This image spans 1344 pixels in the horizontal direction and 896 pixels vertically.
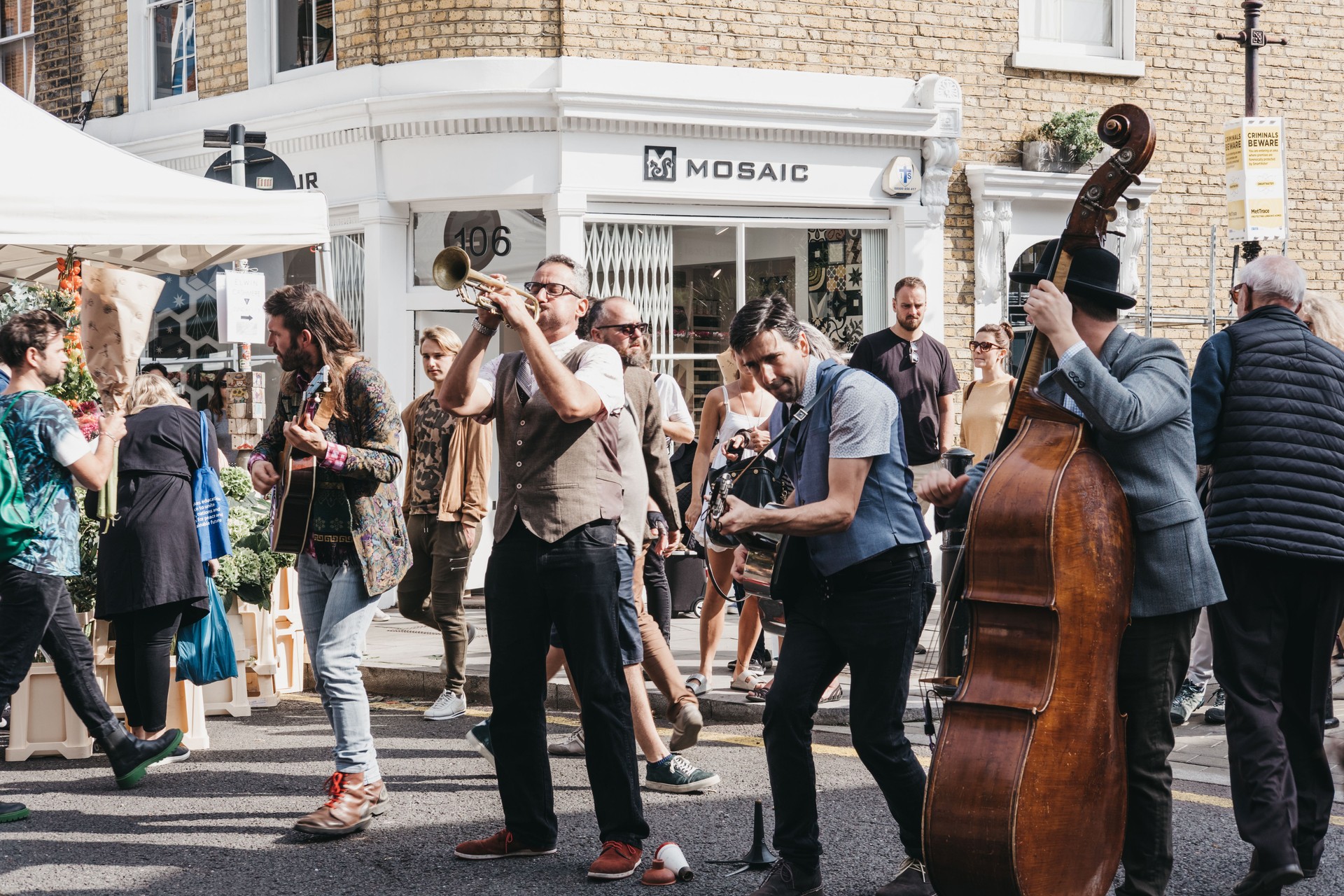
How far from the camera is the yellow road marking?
19.8 ft

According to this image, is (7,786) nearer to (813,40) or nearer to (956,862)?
(956,862)

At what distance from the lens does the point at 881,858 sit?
17.3 feet

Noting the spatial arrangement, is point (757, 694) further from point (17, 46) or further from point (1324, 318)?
point (17, 46)

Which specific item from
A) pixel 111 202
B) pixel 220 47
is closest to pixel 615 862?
pixel 111 202

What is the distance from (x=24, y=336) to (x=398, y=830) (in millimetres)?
2627

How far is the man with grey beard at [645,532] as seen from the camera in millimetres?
6211

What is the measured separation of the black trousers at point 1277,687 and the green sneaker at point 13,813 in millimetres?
4513

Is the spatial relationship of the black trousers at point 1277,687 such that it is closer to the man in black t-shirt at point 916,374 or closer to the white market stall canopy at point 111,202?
the man in black t-shirt at point 916,374

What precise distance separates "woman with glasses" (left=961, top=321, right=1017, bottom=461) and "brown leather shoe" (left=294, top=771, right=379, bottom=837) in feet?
18.6

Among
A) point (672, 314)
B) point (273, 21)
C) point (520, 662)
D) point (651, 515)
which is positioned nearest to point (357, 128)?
point (273, 21)

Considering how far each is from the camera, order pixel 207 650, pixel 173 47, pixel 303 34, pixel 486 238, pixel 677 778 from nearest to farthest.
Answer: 1. pixel 677 778
2. pixel 207 650
3. pixel 486 238
4. pixel 303 34
5. pixel 173 47

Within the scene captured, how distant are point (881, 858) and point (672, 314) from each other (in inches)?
310

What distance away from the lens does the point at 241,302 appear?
35.6ft

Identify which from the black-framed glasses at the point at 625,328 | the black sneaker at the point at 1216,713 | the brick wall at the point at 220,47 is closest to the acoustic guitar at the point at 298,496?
the black-framed glasses at the point at 625,328
